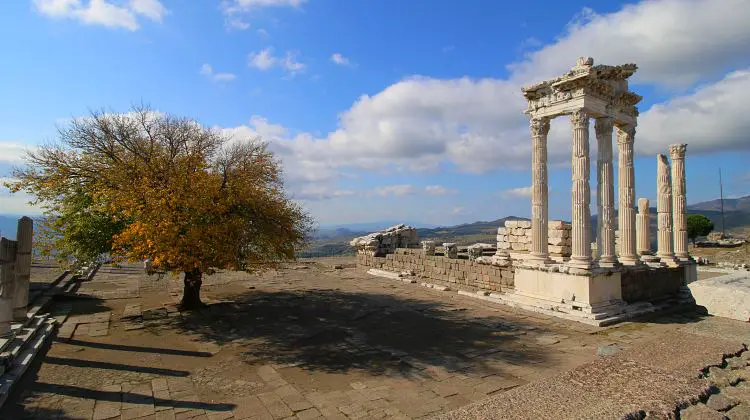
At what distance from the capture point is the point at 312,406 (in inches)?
235

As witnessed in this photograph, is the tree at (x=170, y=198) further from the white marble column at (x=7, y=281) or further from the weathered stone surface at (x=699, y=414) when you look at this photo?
the weathered stone surface at (x=699, y=414)

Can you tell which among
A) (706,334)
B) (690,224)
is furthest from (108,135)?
(690,224)

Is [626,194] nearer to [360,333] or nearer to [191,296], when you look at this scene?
[360,333]

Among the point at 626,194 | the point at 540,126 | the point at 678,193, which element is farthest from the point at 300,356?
the point at 678,193

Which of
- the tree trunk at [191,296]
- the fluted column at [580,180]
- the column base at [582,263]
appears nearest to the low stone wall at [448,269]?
the column base at [582,263]

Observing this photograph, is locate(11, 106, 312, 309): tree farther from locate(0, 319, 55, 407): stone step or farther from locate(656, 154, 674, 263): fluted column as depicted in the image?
locate(656, 154, 674, 263): fluted column

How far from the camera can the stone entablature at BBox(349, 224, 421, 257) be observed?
23.7 m

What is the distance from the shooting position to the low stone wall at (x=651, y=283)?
13.0 meters

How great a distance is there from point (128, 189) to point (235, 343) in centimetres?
428

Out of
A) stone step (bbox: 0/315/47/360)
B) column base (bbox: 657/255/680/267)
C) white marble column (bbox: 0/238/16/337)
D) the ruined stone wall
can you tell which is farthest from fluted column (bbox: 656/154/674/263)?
white marble column (bbox: 0/238/16/337)

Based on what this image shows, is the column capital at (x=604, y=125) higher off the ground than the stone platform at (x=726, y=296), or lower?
higher

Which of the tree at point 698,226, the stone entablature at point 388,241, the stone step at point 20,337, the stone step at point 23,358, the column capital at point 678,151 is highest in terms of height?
the column capital at point 678,151

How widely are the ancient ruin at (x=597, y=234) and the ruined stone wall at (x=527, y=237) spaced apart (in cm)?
4

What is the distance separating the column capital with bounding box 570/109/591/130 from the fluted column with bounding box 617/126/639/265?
2768 mm
